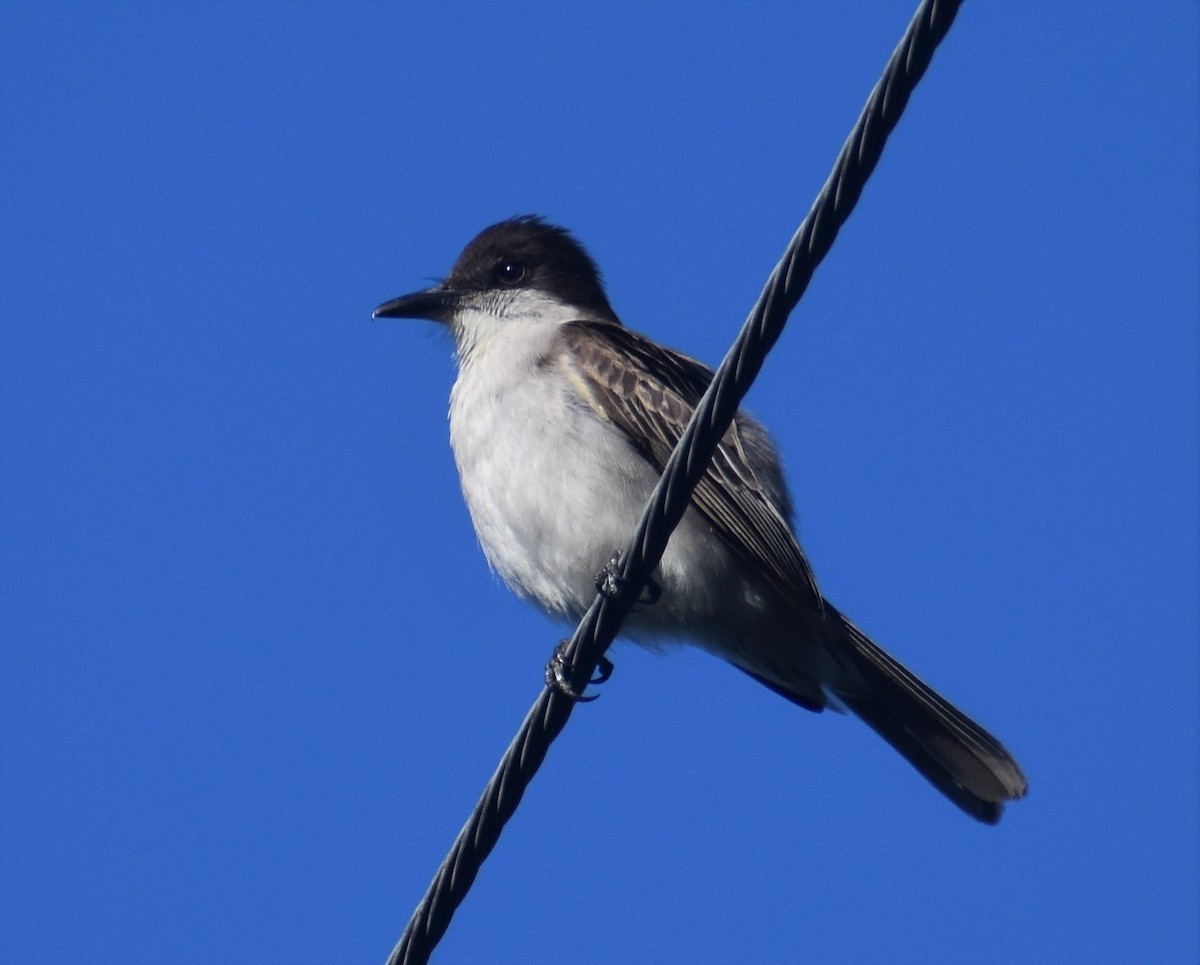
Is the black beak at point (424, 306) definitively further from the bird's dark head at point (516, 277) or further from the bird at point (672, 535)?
the bird at point (672, 535)

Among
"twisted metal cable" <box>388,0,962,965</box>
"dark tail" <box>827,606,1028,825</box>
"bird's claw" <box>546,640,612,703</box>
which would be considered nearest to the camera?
"twisted metal cable" <box>388,0,962,965</box>

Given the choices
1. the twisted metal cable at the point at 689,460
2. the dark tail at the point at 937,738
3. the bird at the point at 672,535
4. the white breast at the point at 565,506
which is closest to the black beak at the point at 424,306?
the bird at the point at 672,535

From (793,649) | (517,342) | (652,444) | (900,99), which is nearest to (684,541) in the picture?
(652,444)

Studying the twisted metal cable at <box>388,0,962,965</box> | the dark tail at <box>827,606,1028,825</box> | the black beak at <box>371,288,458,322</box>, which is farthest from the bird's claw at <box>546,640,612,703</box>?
the black beak at <box>371,288,458,322</box>

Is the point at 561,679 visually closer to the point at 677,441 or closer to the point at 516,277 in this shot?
the point at 677,441

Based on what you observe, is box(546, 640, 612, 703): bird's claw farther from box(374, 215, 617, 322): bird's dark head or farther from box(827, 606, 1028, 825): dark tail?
box(374, 215, 617, 322): bird's dark head

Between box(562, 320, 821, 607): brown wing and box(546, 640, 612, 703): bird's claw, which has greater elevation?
box(562, 320, 821, 607): brown wing
